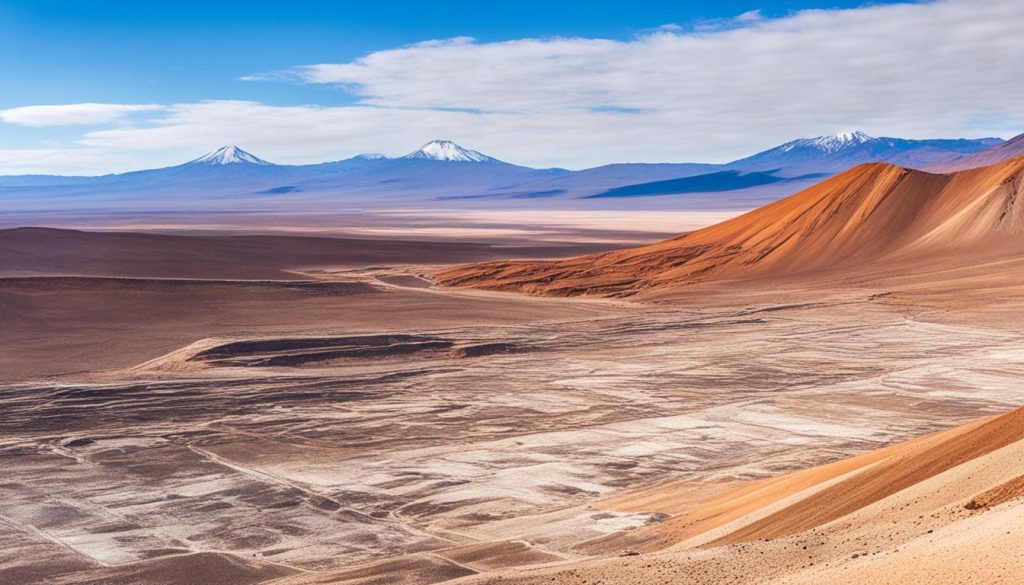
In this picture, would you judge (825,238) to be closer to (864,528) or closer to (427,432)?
(427,432)

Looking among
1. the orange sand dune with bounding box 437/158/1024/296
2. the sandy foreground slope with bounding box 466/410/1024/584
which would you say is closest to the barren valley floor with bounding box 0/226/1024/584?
the sandy foreground slope with bounding box 466/410/1024/584

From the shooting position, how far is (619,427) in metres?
24.5

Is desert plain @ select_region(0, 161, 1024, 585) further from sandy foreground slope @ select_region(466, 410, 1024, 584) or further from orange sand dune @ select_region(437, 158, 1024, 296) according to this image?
orange sand dune @ select_region(437, 158, 1024, 296)

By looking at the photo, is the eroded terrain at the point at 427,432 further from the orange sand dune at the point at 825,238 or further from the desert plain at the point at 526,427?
the orange sand dune at the point at 825,238

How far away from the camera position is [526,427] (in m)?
24.6

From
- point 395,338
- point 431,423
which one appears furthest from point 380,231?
point 431,423

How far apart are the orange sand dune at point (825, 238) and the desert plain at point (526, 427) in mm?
559

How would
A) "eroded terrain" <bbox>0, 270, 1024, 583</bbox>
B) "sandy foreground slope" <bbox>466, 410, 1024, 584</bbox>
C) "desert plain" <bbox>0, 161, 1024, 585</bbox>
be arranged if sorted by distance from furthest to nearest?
"eroded terrain" <bbox>0, 270, 1024, 583</bbox>, "desert plain" <bbox>0, 161, 1024, 585</bbox>, "sandy foreground slope" <bbox>466, 410, 1024, 584</bbox>

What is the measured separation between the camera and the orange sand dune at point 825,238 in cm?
5747

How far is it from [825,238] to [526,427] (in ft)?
130

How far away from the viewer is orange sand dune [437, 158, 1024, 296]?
5747 centimetres

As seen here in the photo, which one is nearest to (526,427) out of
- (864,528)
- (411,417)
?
(411,417)

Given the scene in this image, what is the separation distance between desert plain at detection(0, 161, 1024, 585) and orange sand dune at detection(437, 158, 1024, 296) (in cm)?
56

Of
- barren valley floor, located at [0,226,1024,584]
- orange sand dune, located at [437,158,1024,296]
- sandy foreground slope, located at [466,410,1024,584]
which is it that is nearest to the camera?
sandy foreground slope, located at [466,410,1024,584]
